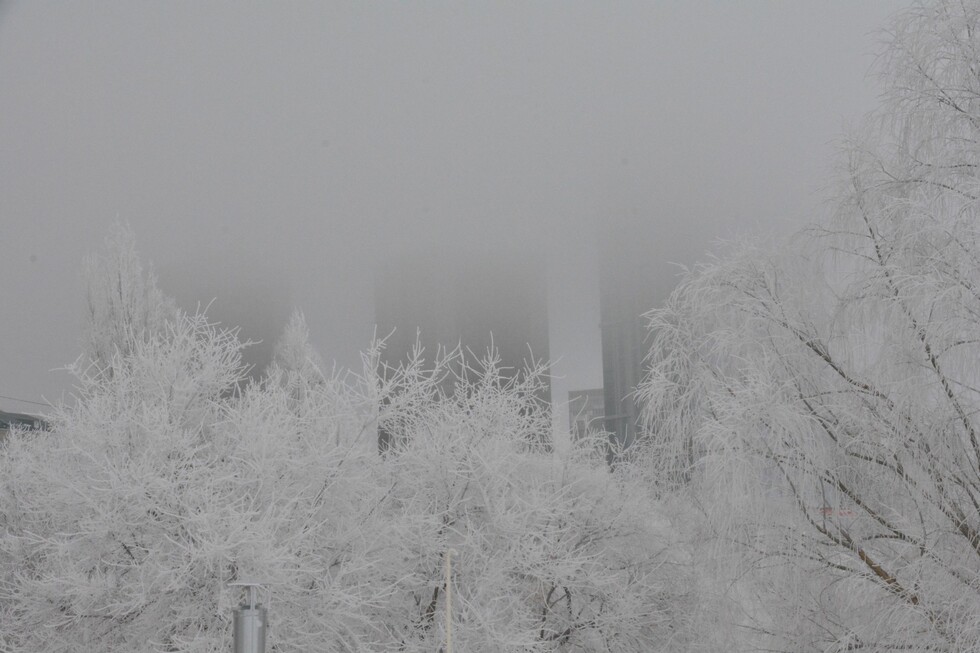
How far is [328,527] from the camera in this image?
6.18 meters

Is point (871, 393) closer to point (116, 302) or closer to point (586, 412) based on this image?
point (586, 412)

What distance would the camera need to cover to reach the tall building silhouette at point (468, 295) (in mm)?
20344

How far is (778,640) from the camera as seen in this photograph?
513cm

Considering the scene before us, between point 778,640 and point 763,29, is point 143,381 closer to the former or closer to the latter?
point 778,640

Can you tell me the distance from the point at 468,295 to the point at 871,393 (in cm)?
1649

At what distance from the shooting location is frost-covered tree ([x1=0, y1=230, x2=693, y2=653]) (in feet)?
18.4

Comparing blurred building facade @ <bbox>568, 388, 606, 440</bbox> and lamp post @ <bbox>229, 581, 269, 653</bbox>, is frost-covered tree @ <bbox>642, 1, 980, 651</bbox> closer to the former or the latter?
lamp post @ <bbox>229, 581, 269, 653</bbox>

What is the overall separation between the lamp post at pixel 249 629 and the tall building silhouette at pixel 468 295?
16548 mm

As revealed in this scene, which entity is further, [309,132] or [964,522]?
[309,132]

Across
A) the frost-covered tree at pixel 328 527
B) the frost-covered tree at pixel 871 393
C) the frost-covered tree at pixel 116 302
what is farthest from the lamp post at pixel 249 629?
the frost-covered tree at pixel 116 302

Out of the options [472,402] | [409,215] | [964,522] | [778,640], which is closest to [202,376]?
[472,402]

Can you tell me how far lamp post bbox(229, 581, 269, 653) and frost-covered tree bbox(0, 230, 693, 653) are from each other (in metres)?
1.65

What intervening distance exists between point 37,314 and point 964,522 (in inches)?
743

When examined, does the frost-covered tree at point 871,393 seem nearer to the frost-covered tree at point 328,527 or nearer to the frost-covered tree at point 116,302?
the frost-covered tree at point 328,527
